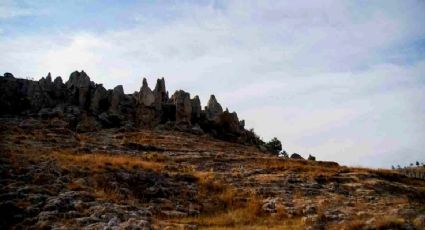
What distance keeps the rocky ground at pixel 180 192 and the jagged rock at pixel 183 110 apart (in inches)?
759

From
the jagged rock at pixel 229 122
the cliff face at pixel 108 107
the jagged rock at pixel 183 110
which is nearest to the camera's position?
the cliff face at pixel 108 107

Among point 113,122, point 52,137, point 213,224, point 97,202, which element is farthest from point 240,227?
point 113,122

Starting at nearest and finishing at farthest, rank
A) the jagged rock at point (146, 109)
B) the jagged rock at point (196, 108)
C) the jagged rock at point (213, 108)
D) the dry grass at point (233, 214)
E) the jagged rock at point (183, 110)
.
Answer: the dry grass at point (233, 214), the jagged rock at point (146, 109), the jagged rock at point (183, 110), the jagged rock at point (196, 108), the jagged rock at point (213, 108)

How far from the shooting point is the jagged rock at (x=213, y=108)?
7117cm

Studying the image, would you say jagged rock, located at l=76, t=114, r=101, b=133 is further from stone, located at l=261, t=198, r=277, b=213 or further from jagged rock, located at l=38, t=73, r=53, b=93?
stone, located at l=261, t=198, r=277, b=213

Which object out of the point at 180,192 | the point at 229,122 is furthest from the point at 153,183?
the point at 229,122

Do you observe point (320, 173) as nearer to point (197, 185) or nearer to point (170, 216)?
→ point (197, 185)

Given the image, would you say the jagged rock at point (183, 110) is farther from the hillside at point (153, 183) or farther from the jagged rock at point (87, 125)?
the jagged rock at point (87, 125)

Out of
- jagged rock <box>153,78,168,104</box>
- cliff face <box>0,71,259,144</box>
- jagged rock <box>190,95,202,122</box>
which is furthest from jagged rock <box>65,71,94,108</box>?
jagged rock <box>190,95,202,122</box>

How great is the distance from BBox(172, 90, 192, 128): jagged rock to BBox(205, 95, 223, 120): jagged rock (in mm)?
3295

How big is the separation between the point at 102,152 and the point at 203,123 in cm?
2662

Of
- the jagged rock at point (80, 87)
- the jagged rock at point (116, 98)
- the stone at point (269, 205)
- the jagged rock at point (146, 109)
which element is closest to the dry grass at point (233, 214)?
the stone at point (269, 205)

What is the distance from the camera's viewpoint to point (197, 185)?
33031mm

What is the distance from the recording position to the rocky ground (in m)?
23.7
